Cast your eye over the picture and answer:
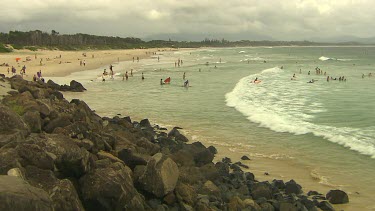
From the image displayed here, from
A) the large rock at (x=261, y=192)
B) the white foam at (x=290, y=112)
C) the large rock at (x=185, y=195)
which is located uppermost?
the large rock at (x=185, y=195)

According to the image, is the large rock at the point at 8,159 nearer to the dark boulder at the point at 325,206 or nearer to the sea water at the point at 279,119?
the dark boulder at the point at 325,206

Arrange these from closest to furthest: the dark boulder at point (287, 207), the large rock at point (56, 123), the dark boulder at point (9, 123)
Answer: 1. the dark boulder at point (9, 123)
2. the dark boulder at point (287, 207)
3. the large rock at point (56, 123)

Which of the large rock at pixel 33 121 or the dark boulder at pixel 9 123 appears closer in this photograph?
the dark boulder at pixel 9 123

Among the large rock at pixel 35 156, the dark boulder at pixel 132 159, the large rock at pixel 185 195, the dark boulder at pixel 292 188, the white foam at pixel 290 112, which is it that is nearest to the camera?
the large rock at pixel 35 156

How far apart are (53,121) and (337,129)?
1482cm

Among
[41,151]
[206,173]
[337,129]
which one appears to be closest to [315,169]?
[206,173]

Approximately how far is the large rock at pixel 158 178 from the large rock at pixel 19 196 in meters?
2.91

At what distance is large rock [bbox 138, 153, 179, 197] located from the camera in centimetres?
838

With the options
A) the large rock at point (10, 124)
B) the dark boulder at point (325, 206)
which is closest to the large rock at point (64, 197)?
the large rock at point (10, 124)

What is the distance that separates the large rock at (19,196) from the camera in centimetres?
524

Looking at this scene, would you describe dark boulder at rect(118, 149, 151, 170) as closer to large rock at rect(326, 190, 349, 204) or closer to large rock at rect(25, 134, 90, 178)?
large rock at rect(25, 134, 90, 178)

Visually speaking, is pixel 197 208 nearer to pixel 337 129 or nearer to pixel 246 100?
pixel 337 129

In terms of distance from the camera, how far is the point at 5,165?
6.79 m

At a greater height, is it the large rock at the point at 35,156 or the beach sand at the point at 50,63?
the large rock at the point at 35,156
